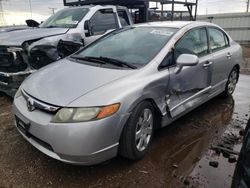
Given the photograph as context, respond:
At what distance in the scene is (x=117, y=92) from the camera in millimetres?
2850

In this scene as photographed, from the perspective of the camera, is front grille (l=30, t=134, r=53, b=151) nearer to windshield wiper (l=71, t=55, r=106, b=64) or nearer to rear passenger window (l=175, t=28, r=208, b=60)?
windshield wiper (l=71, t=55, r=106, b=64)

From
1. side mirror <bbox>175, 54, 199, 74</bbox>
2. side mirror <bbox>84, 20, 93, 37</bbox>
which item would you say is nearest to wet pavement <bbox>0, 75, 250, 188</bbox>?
side mirror <bbox>175, 54, 199, 74</bbox>

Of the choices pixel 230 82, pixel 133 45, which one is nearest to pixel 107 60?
pixel 133 45

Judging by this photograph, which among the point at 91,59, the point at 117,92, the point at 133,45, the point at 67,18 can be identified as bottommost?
the point at 117,92

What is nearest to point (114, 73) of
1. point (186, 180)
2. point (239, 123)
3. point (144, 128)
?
point (144, 128)

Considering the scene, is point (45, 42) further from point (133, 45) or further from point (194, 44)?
point (194, 44)

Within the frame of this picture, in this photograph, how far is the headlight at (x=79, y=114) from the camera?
8.62 ft

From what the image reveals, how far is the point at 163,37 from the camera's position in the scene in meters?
3.83

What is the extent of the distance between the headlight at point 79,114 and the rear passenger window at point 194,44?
1563 mm

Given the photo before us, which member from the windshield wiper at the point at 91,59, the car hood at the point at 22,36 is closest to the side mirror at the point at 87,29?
the car hood at the point at 22,36

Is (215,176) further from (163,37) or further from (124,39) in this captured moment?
(124,39)

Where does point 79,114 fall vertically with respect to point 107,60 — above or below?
below

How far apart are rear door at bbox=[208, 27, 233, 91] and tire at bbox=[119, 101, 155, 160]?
1828mm

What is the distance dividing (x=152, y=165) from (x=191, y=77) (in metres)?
1.44
